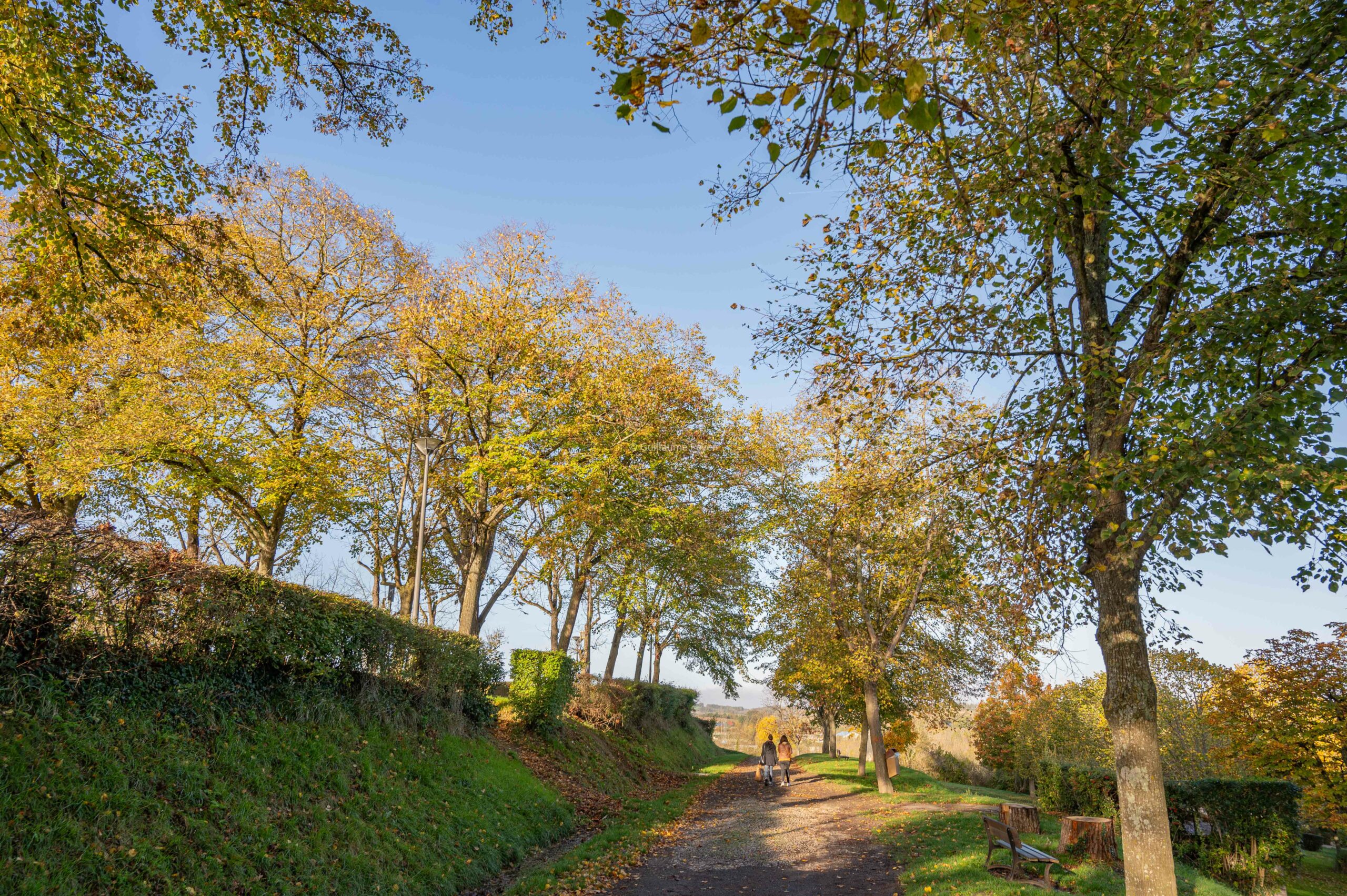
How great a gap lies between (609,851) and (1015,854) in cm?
586

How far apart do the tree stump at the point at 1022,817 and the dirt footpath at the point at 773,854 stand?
6.43ft

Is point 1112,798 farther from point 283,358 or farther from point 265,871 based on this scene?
point 283,358

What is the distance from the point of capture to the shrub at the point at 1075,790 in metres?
14.1

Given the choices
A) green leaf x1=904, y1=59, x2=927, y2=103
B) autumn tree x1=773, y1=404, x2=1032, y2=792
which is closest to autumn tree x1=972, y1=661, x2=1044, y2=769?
autumn tree x1=773, y1=404, x2=1032, y2=792

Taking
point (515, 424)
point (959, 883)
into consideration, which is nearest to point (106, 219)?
point (515, 424)

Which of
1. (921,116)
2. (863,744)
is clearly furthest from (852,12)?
(863,744)

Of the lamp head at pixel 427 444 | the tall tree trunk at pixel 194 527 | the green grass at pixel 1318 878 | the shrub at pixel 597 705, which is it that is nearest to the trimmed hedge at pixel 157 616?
the lamp head at pixel 427 444

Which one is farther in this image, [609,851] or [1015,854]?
[609,851]

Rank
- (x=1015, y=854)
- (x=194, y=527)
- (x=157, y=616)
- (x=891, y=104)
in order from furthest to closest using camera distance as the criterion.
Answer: (x=194, y=527) → (x=1015, y=854) → (x=157, y=616) → (x=891, y=104)

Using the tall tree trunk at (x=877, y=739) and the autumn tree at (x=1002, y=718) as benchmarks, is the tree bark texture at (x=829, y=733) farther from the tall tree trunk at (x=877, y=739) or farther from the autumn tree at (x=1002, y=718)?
the tall tree trunk at (x=877, y=739)

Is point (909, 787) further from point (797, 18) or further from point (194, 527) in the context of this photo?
point (194, 527)

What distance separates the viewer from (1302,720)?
66.3 feet

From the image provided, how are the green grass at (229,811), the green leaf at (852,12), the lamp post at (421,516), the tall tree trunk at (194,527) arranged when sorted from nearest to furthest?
1. the green leaf at (852,12)
2. the green grass at (229,811)
3. the lamp post at (421,516)
4. the tall tree trunk at (194,527)

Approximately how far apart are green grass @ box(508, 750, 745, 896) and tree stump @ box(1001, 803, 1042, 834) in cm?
574
